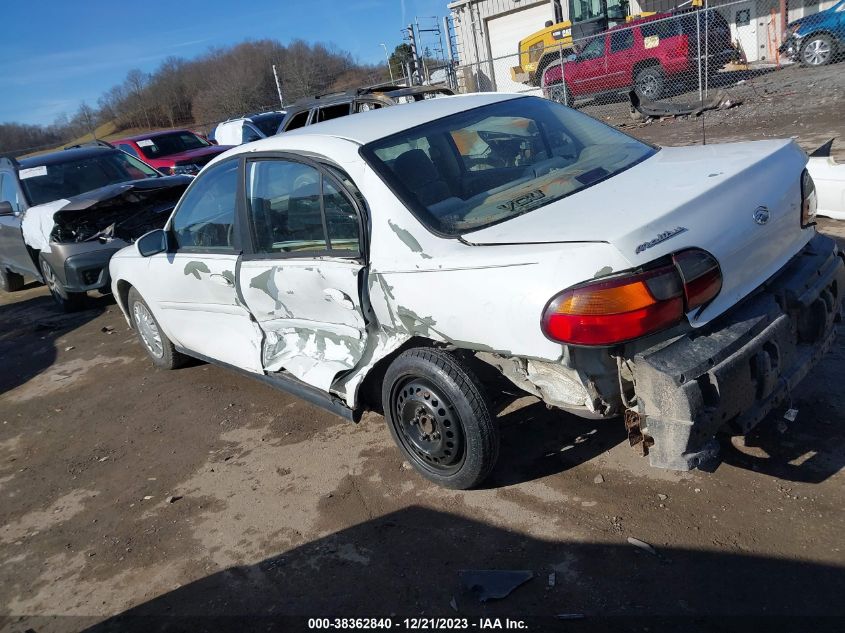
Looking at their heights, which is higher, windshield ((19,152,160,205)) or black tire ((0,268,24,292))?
windshield ((19,152,160,205))

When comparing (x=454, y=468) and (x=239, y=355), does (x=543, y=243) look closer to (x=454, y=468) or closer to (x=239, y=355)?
(x=454, y=468)

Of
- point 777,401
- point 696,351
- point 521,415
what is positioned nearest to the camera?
point 696,351

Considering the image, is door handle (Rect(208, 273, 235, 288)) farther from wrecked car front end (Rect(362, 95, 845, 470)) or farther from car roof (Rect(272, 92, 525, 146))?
wrecked car front end (Rect(362, 95, 845, 470))

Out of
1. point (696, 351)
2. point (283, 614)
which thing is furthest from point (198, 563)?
point (696, 351)

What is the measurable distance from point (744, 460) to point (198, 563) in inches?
101

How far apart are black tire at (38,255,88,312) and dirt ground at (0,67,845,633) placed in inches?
154

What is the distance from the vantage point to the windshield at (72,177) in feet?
27.3

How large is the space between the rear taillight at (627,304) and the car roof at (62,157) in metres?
8.14

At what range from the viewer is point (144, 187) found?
299 inches

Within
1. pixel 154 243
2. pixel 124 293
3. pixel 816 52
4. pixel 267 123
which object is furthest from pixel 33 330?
pixel 816 52

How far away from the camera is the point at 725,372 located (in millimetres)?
2461

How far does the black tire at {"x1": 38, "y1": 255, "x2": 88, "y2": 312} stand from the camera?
26.3 feet

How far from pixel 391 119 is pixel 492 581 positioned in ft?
7.74

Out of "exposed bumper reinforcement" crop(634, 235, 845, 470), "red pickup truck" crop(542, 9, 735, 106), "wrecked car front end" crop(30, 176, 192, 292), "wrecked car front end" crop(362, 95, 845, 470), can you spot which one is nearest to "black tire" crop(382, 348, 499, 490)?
"wrecked car front end" crop(362, 95, 845, 470)
